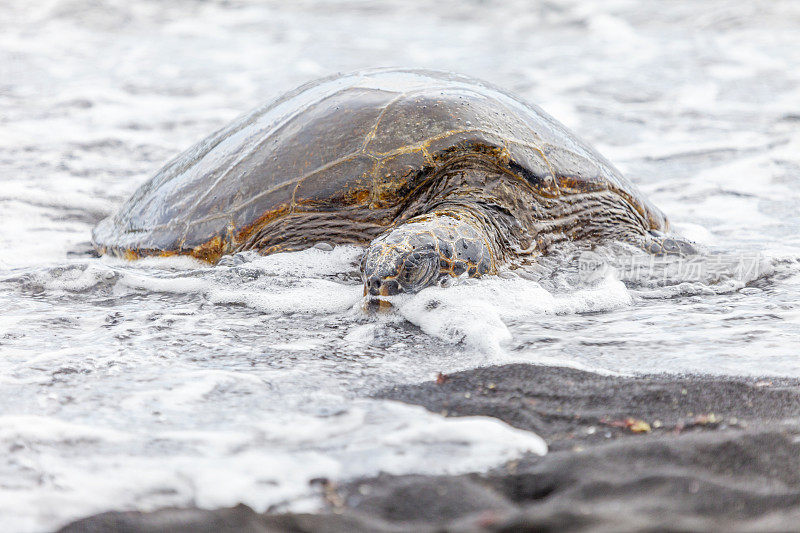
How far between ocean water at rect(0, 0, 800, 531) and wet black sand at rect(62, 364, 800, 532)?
3.2 inches

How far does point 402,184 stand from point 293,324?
939 mm

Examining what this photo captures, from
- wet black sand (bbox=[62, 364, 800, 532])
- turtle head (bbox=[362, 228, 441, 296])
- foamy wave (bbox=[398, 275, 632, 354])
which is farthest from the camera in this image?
turtle head (bbox=[362, 228, 441, 296])

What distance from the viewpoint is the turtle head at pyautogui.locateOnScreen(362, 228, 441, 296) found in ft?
9.00

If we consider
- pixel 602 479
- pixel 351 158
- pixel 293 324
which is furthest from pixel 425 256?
pixel 602 479

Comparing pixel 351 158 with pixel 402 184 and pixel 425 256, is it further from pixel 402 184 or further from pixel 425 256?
pixel 425 256

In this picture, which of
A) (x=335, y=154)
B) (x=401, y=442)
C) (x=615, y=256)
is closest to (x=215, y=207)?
(x=335, y=154)

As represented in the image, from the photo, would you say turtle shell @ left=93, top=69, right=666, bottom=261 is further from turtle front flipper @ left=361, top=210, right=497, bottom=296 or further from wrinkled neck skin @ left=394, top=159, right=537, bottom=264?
turtle front flipper @ left=361, top=210, right=497, bottom=296

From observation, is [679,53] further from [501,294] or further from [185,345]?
[185,345]

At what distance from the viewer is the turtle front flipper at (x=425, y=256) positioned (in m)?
2.75

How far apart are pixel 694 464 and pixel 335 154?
7.61ft

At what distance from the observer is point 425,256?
2.78 meters

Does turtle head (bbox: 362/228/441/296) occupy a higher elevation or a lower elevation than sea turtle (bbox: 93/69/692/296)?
lower

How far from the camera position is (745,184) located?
525 cm

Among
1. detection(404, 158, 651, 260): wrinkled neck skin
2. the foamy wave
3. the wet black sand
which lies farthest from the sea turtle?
the wet black sand
